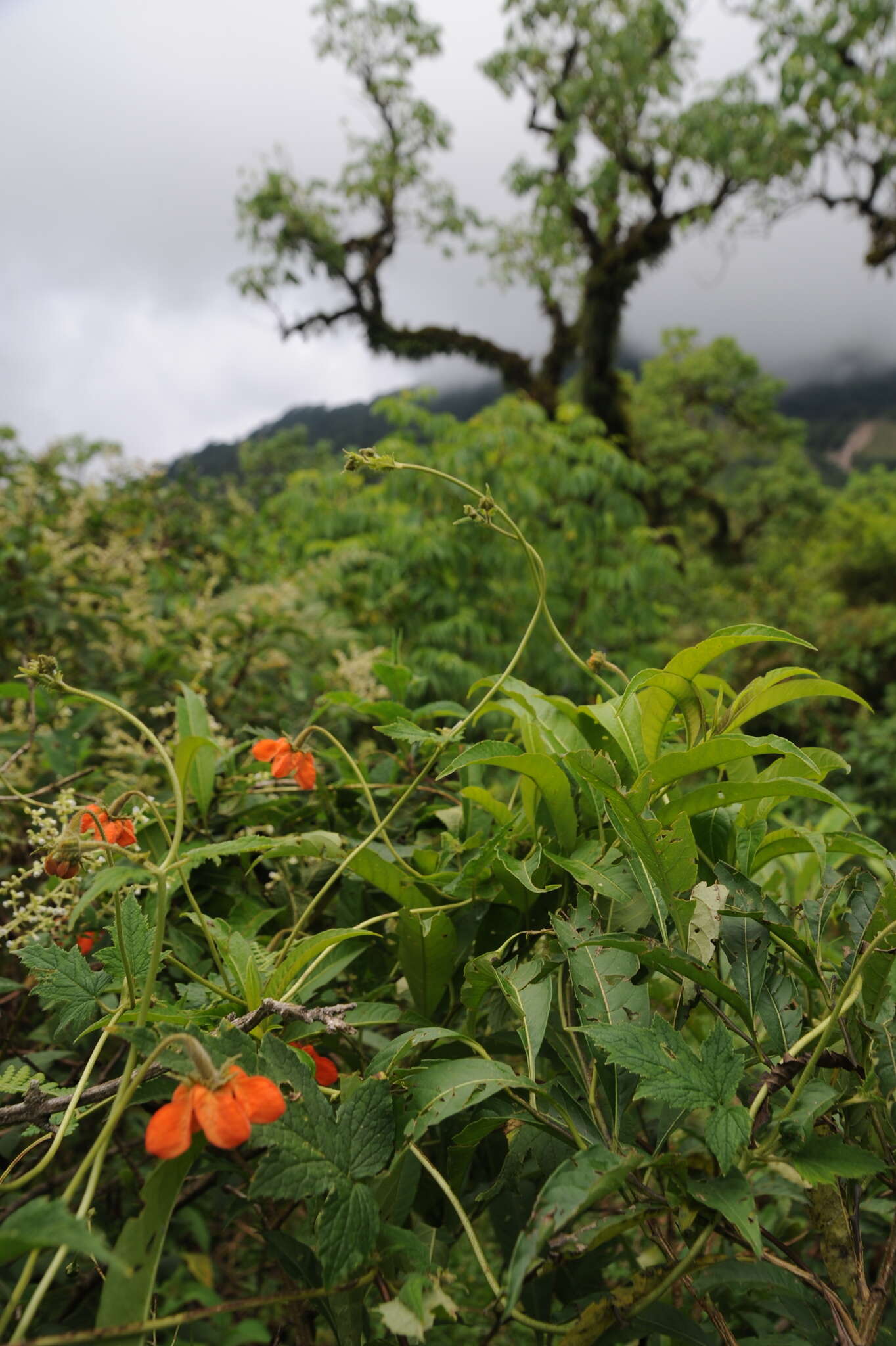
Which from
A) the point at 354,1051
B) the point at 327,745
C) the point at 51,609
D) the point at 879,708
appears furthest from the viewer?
the point at 879,708

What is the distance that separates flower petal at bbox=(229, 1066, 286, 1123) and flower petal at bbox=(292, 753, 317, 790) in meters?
0.31

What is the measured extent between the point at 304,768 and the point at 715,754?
317 mm

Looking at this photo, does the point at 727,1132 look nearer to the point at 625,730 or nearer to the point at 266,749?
the point at 625,730

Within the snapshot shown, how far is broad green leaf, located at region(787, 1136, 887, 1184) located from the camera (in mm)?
373

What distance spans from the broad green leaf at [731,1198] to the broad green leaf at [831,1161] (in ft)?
0.11

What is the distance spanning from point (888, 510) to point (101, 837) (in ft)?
34.4

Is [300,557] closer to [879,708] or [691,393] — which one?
[879,708]

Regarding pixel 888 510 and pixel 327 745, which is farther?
pixel 888 510

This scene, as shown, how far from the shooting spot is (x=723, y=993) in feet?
1.38

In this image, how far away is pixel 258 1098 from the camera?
331 mm

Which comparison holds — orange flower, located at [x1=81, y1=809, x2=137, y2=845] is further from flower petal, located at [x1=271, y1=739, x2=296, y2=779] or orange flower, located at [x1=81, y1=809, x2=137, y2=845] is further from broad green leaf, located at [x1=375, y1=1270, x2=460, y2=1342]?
broad green leaf, located at [x1=375, y1=1270, x2=460, y2=1342]

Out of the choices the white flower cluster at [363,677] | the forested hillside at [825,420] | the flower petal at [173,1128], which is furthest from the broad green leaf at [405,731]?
the forested hillside at [825,420]

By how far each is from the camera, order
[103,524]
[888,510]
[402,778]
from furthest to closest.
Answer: [888,510], [103,524], [402,778]

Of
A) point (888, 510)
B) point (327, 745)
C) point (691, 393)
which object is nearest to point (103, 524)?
point (327, 745)
